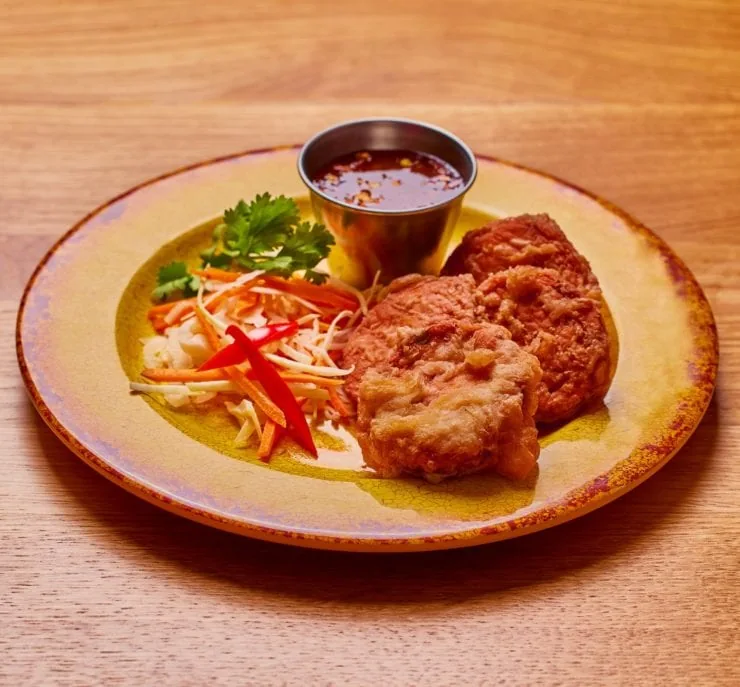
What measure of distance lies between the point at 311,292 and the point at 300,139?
6.90 ft

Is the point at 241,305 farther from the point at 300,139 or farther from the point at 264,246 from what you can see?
the point at 300,139

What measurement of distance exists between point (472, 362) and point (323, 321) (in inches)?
42.7

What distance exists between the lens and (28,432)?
4.01 m

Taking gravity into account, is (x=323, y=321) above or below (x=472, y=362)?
below

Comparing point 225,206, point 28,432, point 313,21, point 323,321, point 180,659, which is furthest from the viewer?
point 313,21


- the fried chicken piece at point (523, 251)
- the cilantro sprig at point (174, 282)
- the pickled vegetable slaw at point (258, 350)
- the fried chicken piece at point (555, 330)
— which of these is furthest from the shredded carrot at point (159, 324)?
the fried chicken piece at point (555, 330)

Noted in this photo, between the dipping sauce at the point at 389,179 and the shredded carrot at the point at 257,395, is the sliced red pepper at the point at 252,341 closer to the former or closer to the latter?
the shredded carrot at the point at 257,395

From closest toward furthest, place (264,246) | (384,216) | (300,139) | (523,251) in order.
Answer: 1. (523,251)
2. (384,216)
3. (264,246)
4. (300,139)

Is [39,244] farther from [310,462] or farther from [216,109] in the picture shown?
[310,462]

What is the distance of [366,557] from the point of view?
3.45m

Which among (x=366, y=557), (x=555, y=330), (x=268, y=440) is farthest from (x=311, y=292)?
(x=366, y=557)

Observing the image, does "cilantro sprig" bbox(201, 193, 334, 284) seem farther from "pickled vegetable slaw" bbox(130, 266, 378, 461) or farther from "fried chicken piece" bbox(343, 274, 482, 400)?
"fried chicken piece" bbox(343, 274, 482, 400)

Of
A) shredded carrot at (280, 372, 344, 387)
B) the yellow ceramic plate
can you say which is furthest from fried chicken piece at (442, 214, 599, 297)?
shredded carrot at (280, 372, 344, 387)

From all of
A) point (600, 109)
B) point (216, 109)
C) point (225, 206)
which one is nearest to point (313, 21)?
point (216, 109)
